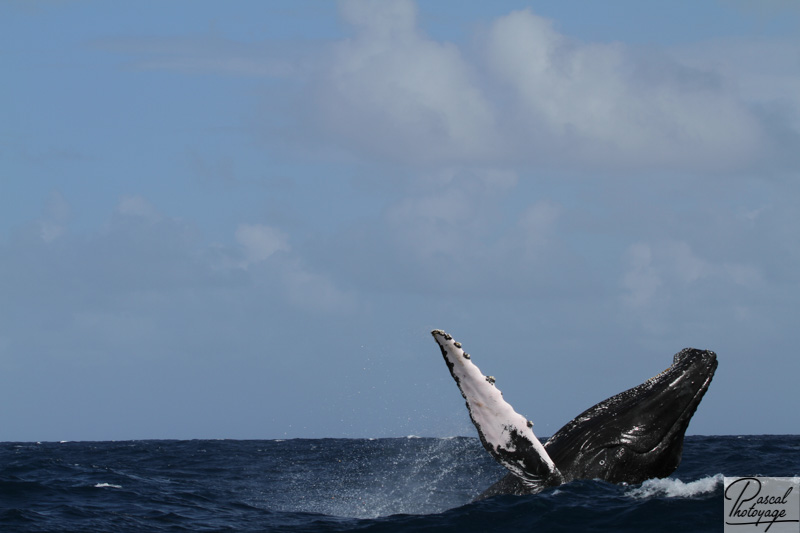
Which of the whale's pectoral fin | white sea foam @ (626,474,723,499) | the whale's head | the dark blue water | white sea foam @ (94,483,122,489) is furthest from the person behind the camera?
white sea foam @ (94,483,122,489)

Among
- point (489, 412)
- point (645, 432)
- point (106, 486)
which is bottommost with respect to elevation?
point (106, 486)

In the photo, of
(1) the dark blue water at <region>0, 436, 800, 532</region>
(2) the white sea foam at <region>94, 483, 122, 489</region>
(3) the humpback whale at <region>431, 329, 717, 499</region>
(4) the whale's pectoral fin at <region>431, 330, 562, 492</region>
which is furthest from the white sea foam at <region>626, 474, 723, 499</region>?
(2) the white sea foam at <region>94, 483, 122, 489</region>

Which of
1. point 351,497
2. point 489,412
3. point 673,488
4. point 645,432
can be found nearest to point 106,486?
point 351,497

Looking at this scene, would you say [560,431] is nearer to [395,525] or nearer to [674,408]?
[674,408]

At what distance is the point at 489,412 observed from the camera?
958cm

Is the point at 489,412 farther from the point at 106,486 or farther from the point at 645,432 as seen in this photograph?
the point at 106,486

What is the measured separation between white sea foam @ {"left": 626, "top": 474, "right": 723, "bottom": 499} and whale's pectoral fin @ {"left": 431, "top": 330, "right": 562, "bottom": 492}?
1.89 meters

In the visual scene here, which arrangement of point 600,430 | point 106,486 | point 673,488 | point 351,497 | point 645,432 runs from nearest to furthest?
point 645,432 < point 600,430 < point 673,488 < point 351,497 < point 106,486

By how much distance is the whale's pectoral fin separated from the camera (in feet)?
31.2

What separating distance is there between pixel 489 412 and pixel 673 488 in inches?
160

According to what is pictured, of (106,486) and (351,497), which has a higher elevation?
(106,486)

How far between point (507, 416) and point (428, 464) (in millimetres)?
17443

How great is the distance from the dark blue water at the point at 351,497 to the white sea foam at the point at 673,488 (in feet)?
0.07

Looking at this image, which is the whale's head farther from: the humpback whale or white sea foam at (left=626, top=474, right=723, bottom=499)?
white sea foam at (left=626, top=474, right=723, bottom=499)
